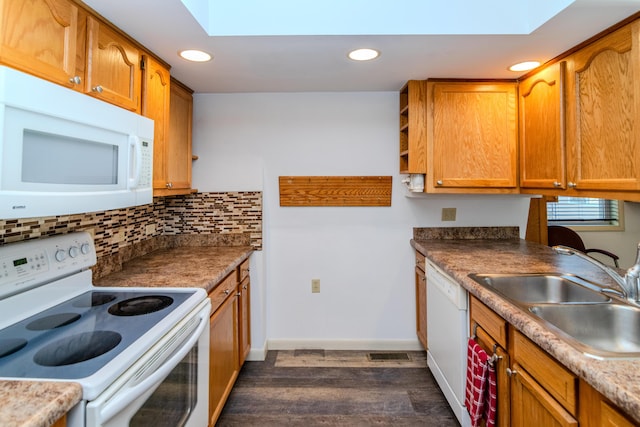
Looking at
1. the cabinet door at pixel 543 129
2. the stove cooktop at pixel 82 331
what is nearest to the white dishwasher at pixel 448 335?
the cabinet door at pixel 543 129

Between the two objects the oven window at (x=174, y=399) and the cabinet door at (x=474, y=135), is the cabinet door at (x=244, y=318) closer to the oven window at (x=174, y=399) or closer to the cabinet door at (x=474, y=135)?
the oven window at (x=174, y=399)

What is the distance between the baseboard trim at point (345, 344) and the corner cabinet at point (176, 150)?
137cm

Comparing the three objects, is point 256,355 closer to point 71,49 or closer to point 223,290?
point 223,290

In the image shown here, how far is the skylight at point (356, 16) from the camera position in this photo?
1.56 metres

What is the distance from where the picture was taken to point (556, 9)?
1.41 metres

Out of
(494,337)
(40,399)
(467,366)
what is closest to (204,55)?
(40,399)

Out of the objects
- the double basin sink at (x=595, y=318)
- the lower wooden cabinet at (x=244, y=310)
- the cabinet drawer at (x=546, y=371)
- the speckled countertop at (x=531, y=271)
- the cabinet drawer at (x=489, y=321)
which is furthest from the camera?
the lower wooden cabinet at (x=244, y=310)

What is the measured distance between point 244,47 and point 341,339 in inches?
84.4

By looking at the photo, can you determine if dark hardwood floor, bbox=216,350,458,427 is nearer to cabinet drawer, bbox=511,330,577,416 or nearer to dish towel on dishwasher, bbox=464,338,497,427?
dish towel on dishwasher, bbox=464,338,497,427

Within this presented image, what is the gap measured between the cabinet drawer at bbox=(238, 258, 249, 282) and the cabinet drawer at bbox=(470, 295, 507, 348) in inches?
54.6

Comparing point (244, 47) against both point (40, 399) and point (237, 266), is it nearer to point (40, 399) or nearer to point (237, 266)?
point (237, 266)

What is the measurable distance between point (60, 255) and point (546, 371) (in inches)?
71.3

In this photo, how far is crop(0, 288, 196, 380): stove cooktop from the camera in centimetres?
86

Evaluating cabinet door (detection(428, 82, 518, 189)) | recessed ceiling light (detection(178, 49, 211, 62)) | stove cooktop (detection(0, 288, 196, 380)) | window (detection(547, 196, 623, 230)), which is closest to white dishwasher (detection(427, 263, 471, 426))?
cabinet door (detection(428, 82, 518, 189))
